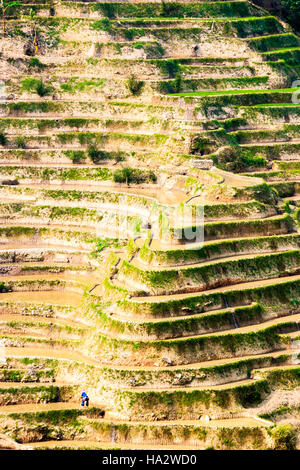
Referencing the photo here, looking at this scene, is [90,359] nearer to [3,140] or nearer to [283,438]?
[283,438]

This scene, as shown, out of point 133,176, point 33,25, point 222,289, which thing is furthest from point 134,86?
point 222,289

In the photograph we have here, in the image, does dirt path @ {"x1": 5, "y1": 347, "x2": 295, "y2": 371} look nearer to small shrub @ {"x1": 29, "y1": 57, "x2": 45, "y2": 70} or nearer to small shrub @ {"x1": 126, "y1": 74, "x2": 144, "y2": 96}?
small shrub @ {"x1": 126, "y1": 74, "x2": 144, "y2": 96}

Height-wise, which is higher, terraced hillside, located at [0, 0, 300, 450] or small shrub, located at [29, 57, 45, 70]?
small shrub, located at [29, 57, 45, 70]

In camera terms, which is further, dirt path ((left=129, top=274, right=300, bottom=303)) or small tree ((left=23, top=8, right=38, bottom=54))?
small tree ((left=23, top=8, right=38, bottom=54))

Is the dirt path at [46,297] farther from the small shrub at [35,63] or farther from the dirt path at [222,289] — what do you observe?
the small shrub at [35,63]

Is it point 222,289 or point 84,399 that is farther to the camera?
point 222,289

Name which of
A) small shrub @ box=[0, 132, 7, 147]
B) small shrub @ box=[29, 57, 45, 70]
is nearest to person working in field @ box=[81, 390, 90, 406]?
small shrub @ box=[0, 132, 7, 147]

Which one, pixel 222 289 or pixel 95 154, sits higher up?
pixel 95 154

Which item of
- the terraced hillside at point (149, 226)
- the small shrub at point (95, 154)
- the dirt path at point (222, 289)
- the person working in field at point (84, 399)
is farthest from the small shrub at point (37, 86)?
the person working in field at point (84, 399)
